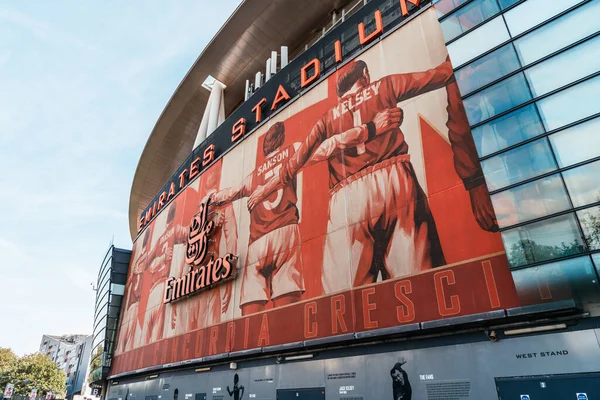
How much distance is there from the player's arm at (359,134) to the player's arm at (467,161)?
7.38 feet

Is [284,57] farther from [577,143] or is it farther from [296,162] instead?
[577,143]

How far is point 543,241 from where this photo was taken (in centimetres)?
957

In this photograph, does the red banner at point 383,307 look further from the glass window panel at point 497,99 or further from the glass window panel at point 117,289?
the glass window panel at point 117,289

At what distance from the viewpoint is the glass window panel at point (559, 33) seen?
33.4 ft

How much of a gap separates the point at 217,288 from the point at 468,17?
18765 mm

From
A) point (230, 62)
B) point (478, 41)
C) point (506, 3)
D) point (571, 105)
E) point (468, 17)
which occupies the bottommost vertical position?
point (571, 105)

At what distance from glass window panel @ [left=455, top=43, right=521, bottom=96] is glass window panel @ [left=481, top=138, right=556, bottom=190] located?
2735 millimetres

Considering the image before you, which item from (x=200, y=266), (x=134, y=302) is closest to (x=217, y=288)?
(x=200, y=266)

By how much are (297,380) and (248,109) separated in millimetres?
18481

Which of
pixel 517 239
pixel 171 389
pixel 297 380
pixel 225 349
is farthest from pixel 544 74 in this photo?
pixel 171 389

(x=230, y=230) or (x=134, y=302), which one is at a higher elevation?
(x=230, y=230)

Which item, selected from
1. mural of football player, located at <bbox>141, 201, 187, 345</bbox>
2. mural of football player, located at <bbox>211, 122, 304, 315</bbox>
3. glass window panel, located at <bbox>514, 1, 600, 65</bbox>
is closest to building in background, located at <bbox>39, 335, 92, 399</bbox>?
Result: mural of football player, located at <bbox>141, 201, 187, 345</bbox>

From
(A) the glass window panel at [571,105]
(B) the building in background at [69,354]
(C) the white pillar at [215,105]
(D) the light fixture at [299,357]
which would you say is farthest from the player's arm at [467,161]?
(B) the building in background at [69,354]

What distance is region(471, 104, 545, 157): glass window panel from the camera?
10.5 metres
